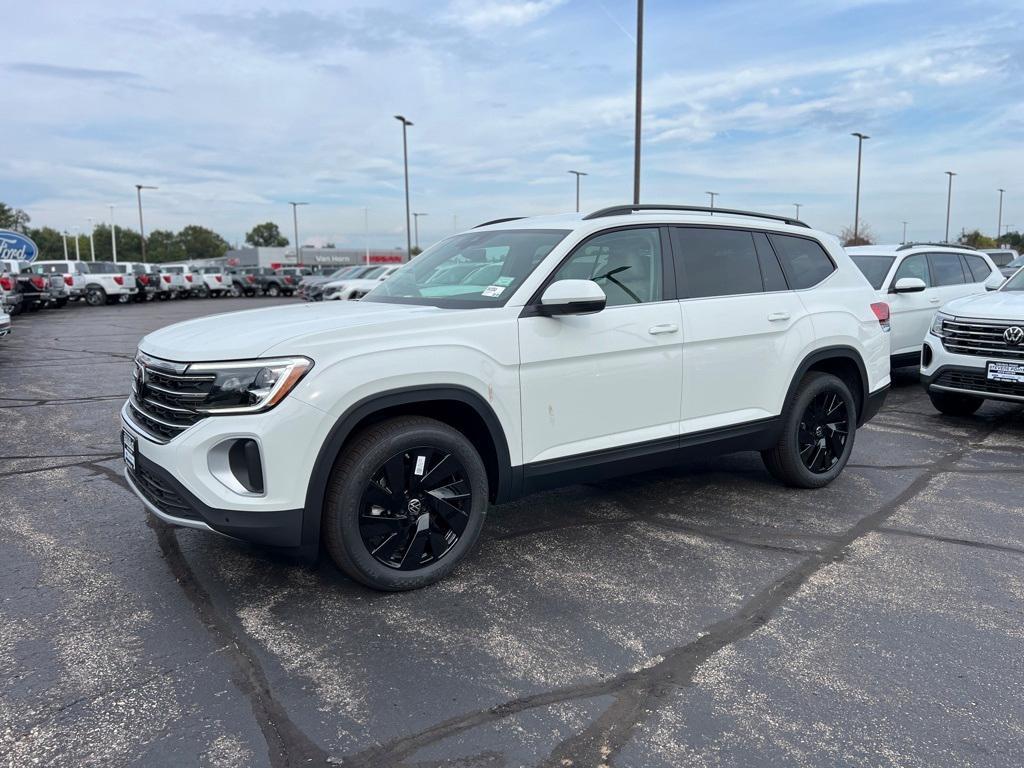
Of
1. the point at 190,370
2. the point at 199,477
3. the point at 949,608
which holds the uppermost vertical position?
the point at 190,370

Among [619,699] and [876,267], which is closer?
[619,699]

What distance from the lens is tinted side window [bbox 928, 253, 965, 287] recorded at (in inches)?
410

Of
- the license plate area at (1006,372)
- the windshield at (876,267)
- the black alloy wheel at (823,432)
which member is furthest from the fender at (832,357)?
the windshield at (876,267)

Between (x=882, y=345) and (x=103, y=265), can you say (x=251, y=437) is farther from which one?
(x=103, y=265)

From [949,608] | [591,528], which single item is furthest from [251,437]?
[949,608]

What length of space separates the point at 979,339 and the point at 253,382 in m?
6.74

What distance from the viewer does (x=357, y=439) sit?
139 inches

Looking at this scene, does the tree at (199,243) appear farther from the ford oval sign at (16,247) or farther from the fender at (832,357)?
the fender at (832,357)

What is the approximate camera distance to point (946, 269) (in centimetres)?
1058

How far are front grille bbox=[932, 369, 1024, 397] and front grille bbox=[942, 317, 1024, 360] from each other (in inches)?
7.8

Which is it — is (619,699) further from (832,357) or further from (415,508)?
(832,357)

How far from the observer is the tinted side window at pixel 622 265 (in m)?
4.26

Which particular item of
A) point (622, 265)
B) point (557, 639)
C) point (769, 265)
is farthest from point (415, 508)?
point (769, 265)

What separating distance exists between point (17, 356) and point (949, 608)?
14524 mm
